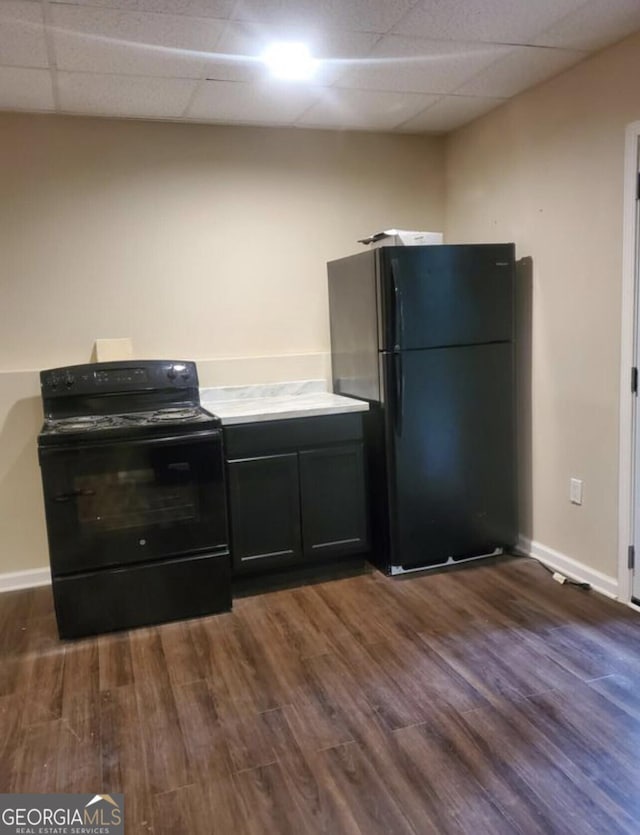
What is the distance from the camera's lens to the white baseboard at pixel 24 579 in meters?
3.32

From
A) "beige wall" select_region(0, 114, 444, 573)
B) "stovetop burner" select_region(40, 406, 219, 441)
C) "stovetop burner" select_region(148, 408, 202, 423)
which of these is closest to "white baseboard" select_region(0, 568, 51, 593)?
"beige wall" select_region(0, 114, 444, 573)

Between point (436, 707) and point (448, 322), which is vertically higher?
point (448, 322)

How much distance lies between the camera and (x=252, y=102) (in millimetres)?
3150

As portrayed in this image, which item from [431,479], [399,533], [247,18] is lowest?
[399,533]

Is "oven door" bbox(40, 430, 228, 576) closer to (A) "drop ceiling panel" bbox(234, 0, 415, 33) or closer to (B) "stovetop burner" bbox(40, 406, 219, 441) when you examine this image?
A: (B) "stovetop burner" bbox(40, 406, 219, 441)

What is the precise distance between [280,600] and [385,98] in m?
2.48

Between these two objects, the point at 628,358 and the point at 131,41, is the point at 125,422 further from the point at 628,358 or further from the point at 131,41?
the point at 628,358

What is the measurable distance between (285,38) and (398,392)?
157cm

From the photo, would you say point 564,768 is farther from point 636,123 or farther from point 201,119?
point 201,119

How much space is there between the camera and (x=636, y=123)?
259cm

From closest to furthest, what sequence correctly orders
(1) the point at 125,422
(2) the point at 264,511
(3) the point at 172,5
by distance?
(3) the point at 172,5, (1) the point at 125,422, (2) the point at 264,511

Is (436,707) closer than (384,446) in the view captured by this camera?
Yes

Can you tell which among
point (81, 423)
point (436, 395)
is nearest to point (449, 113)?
point (436, 395)

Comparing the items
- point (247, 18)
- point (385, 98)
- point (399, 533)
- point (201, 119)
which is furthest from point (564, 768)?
point (201, 119)
